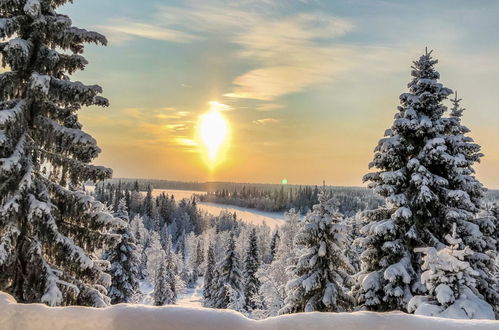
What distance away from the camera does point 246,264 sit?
1542 inches

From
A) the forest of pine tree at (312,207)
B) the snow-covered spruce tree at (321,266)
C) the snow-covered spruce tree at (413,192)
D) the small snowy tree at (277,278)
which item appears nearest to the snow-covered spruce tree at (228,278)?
the small snowy tree at (277,278)

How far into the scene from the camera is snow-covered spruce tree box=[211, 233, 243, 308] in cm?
3575

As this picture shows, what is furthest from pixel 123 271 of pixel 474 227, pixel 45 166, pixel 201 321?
pixel 201 321

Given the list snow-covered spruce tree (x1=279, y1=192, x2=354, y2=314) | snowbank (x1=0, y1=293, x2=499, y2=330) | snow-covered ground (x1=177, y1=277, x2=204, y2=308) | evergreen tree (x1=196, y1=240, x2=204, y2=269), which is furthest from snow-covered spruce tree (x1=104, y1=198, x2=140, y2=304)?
evergreen tree (x1=196, y1=240, x2=204, y2=269)

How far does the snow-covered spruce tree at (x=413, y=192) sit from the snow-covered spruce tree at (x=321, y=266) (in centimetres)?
116

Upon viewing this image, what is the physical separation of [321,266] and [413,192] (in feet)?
13.8

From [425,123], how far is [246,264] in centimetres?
3015

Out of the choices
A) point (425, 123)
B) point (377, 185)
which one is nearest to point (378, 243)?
point (377, 185)

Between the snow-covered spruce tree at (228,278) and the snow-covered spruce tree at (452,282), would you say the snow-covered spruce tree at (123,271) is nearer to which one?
the snow-covered spruce tree at (228,278)

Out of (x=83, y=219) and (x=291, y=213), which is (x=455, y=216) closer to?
(x=83, y=219)

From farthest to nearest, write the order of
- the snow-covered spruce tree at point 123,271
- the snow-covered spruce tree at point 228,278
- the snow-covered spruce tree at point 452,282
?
the snow-covered spruce tree at point 228,278 → the snow-covered spruce tree at point 123,271 → the snow-covered spruce tree at point 452,282

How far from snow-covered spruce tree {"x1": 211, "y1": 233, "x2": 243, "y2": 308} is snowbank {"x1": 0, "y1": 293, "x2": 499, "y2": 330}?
32658 millimetres

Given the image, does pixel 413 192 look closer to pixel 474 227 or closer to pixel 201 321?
pixel 474 227

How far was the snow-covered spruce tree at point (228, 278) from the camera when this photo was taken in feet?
117
